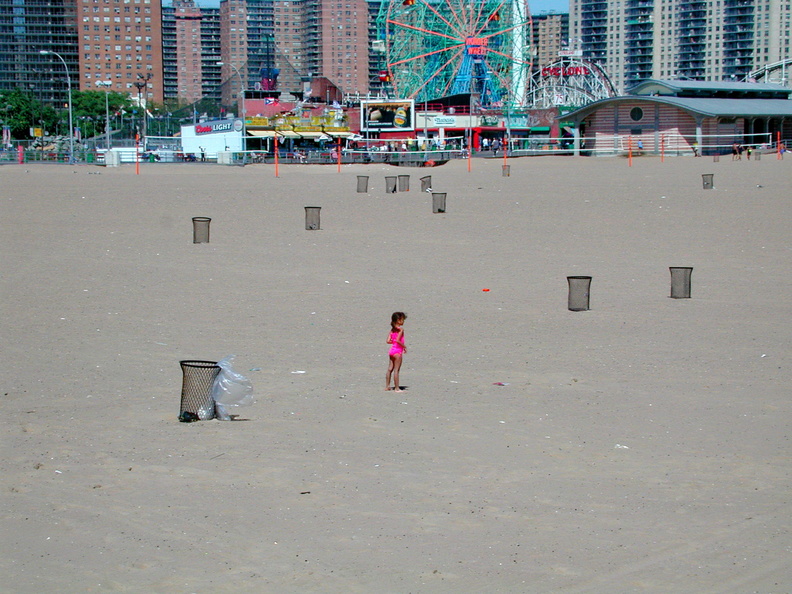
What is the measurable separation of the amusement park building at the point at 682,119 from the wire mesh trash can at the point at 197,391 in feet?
149

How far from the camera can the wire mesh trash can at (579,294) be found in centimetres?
1280

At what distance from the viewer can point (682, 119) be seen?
54656 millimetres

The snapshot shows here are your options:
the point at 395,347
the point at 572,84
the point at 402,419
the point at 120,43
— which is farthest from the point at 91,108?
the point at 402,419

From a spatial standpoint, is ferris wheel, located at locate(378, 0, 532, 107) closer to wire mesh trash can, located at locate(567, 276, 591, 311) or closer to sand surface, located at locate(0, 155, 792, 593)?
sand surface, located at locate(0, 155, 792, 593)

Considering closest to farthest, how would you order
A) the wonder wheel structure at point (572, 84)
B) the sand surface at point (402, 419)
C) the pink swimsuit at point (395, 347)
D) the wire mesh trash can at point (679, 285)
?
the sand surface at point (402, 419), the pink swimsuit at point (395, 347), the wire mesh trash can at point (679, 285), the wonder wheel structure at point (572, 84)

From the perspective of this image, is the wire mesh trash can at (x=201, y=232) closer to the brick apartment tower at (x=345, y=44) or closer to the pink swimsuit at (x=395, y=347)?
the pink swimsuit at (x=395, y=347)

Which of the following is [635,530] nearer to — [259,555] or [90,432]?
[259,555]

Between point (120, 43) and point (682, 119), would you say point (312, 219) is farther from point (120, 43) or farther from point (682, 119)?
point (120, 43)

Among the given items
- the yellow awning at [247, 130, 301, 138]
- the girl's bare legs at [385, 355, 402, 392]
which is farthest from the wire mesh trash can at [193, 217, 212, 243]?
the yellow awning at [247, 130, 301, 138]

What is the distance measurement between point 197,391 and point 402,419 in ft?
5.21

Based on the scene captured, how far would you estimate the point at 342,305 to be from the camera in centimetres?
1323

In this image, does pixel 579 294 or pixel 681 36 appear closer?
pixel 579 294

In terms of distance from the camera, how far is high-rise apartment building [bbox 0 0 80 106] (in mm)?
154375

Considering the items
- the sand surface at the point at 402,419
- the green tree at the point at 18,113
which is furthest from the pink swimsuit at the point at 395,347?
the green tree at the point at 18,113
